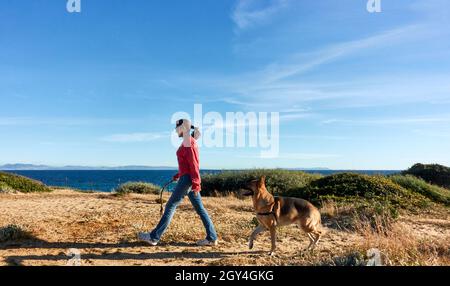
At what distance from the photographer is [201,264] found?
737 cm

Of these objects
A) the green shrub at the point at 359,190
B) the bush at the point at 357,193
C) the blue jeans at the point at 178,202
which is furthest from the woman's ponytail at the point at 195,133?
the green shrub at the point at 359,190

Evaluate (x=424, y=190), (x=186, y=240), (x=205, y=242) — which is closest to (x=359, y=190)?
(x=424, y=190)

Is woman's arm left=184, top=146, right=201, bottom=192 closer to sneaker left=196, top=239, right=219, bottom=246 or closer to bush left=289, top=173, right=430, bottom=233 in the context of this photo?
sneaker left=196, top=239, right=219, bottom=246

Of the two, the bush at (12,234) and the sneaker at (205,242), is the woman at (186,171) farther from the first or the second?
the bush at (12,234)

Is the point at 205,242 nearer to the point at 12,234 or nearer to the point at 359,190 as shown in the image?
the point at 12,234

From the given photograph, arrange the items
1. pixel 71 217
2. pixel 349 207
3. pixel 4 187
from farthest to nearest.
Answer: pixel 4 187, pixel 349 207, pixel 71 217

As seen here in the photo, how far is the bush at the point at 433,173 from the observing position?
3169 cm

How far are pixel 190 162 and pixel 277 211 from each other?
1.85 m

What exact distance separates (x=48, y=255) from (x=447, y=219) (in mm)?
11902

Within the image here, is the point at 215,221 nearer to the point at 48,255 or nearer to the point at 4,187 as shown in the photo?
the point at 48,255

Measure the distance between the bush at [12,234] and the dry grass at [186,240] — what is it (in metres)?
0.18

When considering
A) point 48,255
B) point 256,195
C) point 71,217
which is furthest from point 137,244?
point 71,217
